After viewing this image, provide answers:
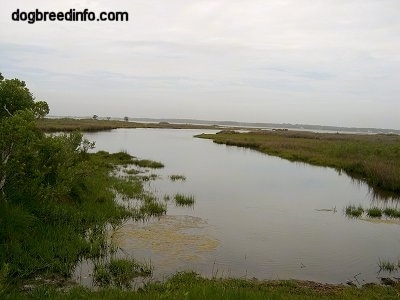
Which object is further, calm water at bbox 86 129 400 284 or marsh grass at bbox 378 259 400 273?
marsh grass at bbox 378 259 400 273

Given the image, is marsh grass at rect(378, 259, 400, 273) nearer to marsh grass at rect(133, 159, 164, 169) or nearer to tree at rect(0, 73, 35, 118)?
tree at rect(0, 73, 35, 118)

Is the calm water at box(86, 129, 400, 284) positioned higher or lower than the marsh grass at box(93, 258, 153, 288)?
lower

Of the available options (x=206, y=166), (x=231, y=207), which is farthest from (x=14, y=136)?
(x=206, y=166)

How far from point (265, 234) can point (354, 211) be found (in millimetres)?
6688

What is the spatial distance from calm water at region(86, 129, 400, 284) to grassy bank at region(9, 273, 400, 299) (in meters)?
0.91

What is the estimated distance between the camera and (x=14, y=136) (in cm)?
1027

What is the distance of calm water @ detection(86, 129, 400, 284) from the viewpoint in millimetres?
12023

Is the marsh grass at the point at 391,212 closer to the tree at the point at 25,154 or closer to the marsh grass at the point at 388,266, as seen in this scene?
the marsh grass at the point at 388,266

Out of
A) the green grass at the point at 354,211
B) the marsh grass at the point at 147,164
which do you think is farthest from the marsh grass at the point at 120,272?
the marsh grass at the point at 147,164

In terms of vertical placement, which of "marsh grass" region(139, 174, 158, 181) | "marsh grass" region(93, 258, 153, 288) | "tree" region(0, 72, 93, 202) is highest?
"tree" region(0, 72, 93, 202)

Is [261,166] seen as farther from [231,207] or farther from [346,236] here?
[346,236]

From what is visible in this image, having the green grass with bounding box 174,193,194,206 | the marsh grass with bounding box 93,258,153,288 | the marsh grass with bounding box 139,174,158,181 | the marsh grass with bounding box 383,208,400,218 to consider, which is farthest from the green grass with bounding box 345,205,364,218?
the marsh grass with bounding box 139,174,158,181

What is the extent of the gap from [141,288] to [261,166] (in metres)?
29.6

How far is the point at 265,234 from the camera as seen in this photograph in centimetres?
1559
